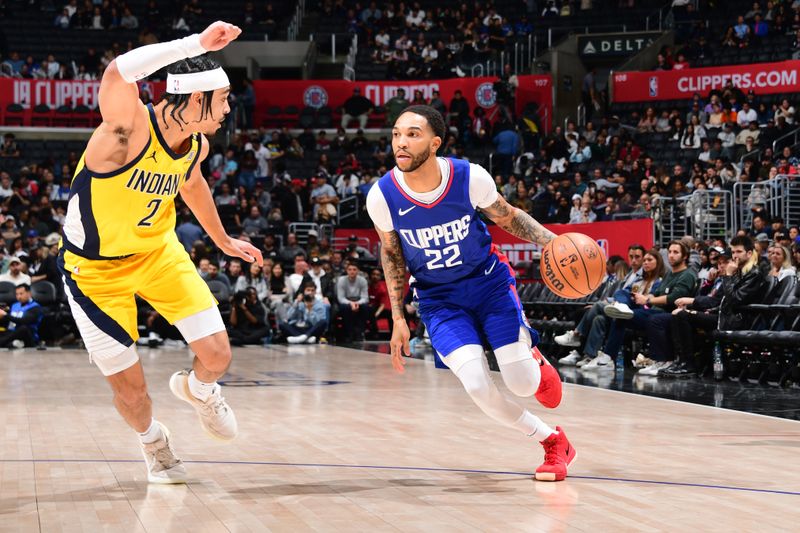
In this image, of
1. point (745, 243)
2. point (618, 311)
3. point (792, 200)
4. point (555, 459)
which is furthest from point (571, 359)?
point (555, 459)

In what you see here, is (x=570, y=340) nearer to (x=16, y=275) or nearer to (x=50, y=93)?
(x=16, y=275)

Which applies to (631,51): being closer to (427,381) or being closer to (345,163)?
(345,163)

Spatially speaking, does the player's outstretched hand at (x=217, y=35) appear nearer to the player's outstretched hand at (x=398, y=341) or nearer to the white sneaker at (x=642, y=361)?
the player's outstretched hand at (x=398, y=341)

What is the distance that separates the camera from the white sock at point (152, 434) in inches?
202

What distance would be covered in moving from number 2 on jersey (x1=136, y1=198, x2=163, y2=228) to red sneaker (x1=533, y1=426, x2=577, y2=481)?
2143mm

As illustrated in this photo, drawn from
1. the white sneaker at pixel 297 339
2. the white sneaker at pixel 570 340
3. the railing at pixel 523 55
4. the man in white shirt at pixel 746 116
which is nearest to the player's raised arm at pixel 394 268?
the white sneaker at pixel 570 340

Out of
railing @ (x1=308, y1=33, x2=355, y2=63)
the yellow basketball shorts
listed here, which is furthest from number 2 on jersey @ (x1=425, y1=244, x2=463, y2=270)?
railing @ (x1=308, y1=33, x2=355, y2=63)

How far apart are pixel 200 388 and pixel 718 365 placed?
6762mm

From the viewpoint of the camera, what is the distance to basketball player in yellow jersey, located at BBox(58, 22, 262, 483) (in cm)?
475

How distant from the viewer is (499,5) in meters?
29.5

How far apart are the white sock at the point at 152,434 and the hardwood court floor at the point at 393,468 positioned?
0.20 meters

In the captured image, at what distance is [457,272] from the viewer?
529 cm

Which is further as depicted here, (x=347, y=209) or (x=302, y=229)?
(x=347, y=209)

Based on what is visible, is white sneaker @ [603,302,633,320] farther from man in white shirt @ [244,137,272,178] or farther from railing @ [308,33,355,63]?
railing @ [308,33,355,63]
